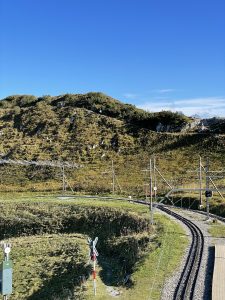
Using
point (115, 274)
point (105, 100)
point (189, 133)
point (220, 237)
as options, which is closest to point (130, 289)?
point (115, 274)

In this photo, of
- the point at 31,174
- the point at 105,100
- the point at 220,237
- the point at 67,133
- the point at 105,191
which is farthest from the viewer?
the point at 105,100

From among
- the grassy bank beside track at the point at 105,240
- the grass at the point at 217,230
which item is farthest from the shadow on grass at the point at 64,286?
the grass at the point at 217,230

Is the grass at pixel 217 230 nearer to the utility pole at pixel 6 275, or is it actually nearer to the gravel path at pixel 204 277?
the gravel path at pixel 204 277

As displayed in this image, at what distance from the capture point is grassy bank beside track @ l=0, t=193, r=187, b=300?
92.7 ft

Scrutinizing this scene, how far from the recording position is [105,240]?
149 ft

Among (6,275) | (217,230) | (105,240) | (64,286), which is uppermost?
(6,275)

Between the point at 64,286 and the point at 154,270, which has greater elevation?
the point at 154,270

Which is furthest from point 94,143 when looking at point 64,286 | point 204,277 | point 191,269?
point 204,277

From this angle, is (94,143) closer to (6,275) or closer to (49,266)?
(49,266)

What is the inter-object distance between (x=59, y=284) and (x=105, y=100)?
307 ft

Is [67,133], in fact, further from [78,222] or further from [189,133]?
[78,222]

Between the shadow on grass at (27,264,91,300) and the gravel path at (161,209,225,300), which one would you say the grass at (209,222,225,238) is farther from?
the shadow on grass at (27,264,91,300)

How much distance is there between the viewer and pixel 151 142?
9744cm

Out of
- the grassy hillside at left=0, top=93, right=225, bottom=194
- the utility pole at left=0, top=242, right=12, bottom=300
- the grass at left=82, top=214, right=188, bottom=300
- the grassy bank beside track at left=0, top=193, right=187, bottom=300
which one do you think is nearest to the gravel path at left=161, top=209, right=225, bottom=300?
the grass at left=82, top=214, right=188, bottom=300
